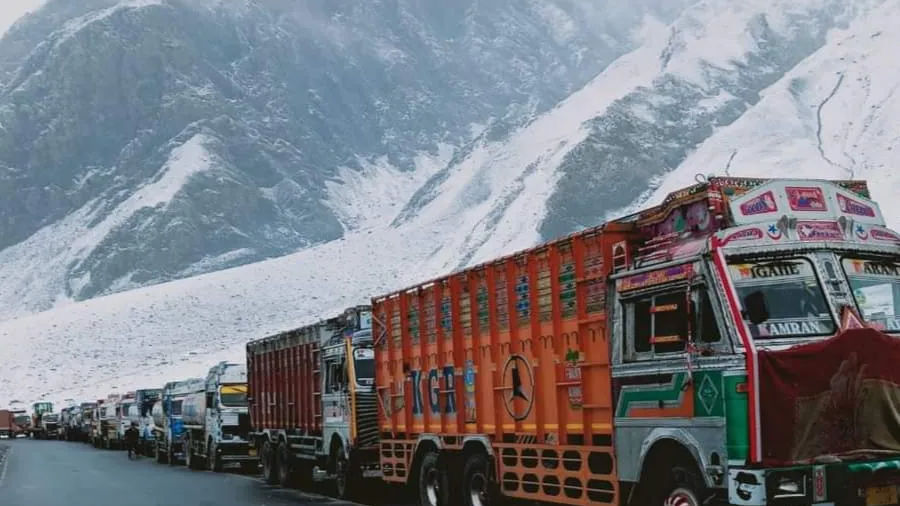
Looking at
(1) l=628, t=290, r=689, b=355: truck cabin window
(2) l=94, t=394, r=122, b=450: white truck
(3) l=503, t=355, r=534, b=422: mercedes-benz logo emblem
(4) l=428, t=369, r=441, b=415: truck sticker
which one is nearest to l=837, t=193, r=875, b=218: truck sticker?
(1) l=628, t=290, r=689, b=355: truck cabin window

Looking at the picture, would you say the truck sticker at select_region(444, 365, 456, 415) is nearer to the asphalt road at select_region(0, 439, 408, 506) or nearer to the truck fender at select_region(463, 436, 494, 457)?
the truck fender at select_region(463, 436, 494, 457)

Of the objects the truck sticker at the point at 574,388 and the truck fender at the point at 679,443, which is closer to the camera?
the truck fender at the point at 679,443

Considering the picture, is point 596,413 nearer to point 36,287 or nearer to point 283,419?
point 283,419

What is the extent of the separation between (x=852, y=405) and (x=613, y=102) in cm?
16000

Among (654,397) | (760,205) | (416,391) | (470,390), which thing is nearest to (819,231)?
(760,205)

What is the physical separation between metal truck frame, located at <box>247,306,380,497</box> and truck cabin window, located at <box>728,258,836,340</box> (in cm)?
1043

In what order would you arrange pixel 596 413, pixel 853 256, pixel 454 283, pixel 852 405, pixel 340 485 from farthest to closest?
pixel 340 485 < pixel 454 283 < pixel 596 413 < pixel 853 256 < pixel 852 405

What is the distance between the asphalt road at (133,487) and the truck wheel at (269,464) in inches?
10.0

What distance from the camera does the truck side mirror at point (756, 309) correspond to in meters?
9.52

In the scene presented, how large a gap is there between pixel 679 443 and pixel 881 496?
1.64m

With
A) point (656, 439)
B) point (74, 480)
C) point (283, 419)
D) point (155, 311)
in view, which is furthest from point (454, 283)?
point (155, 311)

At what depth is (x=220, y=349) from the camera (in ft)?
342

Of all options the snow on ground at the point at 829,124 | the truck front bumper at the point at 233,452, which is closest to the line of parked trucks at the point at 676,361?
the truck front bumper at the point at 233,452

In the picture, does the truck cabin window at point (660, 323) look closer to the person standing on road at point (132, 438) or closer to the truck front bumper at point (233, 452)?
the truck front bumper at point (233, 452)
